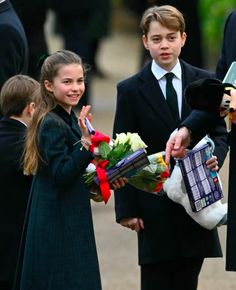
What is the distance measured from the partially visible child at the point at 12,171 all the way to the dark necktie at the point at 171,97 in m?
0.69

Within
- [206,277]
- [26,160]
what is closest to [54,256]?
[26,160]

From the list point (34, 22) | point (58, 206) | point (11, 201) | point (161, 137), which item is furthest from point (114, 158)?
point (34, 22)

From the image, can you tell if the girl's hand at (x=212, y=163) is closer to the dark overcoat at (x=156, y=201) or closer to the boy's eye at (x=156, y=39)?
the dark overcoat at (x=156, y=201)

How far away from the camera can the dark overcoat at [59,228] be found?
245 inches

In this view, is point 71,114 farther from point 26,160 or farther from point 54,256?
point 54,256

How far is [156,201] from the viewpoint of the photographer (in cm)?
675

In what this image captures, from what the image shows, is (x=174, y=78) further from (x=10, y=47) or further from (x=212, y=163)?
(x=10, y=47)

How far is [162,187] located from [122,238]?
2.97 m

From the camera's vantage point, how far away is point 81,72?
6.35 meters

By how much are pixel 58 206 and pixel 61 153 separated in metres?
0.27

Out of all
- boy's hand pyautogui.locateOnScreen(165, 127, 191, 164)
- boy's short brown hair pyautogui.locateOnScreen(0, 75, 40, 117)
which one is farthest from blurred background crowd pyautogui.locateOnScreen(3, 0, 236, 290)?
boy's hand pyautogui.locateOnScreen(165, 127, 191, 164)

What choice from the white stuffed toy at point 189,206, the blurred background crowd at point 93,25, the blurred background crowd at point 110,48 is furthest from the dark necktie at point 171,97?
the blurred background crowd at point 93,25

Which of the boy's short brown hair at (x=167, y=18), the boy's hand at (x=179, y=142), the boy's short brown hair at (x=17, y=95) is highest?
the boy's short brown hair at (x=167, y=18)

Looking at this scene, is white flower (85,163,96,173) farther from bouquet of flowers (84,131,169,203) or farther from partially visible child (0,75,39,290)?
partially visible child (0,75,39,290)
